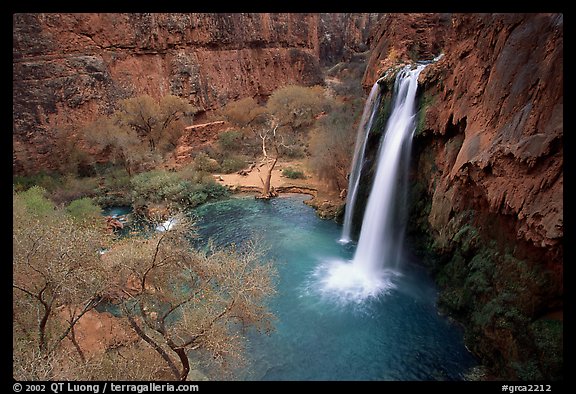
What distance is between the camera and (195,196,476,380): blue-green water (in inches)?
347

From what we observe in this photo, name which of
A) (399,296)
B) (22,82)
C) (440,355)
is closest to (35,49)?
(22,82)

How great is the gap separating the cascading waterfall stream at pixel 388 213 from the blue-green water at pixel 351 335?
590 millimetres

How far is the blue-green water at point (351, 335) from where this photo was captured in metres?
8.80

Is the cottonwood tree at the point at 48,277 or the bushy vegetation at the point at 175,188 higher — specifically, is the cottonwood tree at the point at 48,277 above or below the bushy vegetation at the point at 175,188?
above

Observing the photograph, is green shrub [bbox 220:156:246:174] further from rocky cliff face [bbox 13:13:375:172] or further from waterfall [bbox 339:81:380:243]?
waterfall [bbox 339:81:380:243]

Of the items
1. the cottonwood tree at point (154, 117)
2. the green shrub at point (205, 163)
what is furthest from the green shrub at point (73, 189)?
the green shrub at point (205, 163)

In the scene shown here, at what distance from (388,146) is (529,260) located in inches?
293

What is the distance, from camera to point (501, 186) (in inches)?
322

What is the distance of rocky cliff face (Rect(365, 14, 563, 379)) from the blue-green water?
758mm

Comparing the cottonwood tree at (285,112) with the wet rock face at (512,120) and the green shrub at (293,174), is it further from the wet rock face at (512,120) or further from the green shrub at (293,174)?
the wet rock face at (512,120)

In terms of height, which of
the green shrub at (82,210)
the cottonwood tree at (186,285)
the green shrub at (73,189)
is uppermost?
the cottonwood tree at (186,285)

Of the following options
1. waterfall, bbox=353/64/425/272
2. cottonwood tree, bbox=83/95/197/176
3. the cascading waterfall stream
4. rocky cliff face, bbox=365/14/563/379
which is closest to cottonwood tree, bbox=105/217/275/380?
the cascading waterfall stream

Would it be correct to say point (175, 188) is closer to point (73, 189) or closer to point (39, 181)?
point (73, 189)

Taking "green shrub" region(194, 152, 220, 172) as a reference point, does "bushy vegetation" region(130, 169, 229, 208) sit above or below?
below
